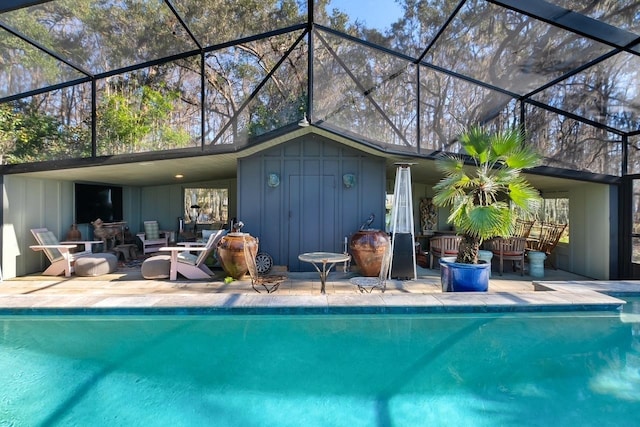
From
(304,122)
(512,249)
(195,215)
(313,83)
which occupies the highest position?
(313,83)

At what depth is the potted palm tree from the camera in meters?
4.92

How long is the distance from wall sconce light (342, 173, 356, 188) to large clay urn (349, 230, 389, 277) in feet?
3.96

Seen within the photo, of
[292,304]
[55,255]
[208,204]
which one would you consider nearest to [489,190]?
[292,304]

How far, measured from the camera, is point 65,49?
5.84 m

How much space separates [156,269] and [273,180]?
8.96 feet

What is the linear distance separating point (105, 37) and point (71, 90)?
1.53 m

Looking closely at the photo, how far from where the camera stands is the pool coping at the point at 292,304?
170 inches

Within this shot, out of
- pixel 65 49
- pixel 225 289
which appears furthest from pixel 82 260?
pixel 65 49

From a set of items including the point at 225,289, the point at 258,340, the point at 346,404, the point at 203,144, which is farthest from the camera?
the point at 203,144

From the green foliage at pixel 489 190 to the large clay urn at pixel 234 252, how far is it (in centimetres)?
332

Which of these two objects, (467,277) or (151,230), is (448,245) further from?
(151,230)

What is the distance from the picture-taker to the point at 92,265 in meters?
6.59

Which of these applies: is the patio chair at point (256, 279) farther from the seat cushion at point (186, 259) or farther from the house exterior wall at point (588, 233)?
the house exterior wall at point (588, 233)

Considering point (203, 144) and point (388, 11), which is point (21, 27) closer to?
point (203, 144)
